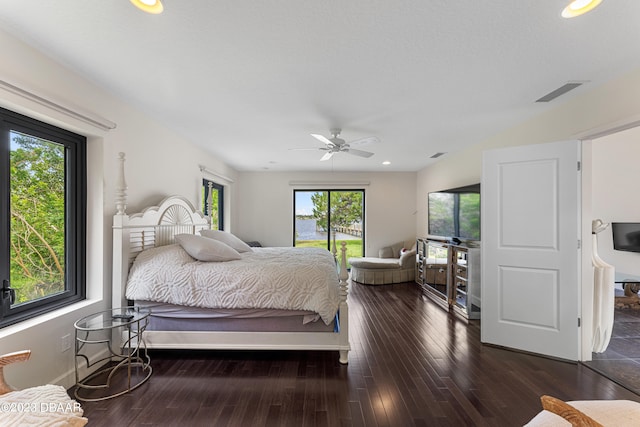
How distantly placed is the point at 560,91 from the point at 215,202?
5.26m

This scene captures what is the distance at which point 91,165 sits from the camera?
2414 millimetres

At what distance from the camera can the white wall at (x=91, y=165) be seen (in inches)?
69.3

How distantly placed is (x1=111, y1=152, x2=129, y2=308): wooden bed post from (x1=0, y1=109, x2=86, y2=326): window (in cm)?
23

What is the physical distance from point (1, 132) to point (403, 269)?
571 centimetres

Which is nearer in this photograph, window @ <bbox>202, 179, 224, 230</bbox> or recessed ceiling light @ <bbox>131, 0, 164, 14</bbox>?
recessed ceiling light @ <bbox>131, 0, 164, 14</bbox>

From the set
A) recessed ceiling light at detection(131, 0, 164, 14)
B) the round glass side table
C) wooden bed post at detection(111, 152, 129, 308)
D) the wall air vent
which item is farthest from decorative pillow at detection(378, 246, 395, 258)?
recessed ceiling light at detection(131, 0, 164, 14)

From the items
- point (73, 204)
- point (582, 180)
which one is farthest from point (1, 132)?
point (582, 180)

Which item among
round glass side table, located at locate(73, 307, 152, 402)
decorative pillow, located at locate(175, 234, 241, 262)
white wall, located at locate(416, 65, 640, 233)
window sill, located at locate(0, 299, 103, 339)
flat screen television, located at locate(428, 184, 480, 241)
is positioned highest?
white wall, located at locate(416, 65, 640, 233)

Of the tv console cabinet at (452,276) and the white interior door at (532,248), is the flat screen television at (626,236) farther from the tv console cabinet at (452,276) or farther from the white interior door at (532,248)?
the white interior door at (532,248)

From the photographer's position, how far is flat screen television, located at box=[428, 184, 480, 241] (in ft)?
13.1

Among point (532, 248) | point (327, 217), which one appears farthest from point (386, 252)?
point (532, 248)

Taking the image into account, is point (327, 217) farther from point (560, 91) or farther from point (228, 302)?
point (560, 91)

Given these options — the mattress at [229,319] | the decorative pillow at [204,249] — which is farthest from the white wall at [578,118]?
the decorative pillow at [204,249]

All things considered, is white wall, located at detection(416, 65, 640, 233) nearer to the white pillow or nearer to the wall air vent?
the wall air vent
